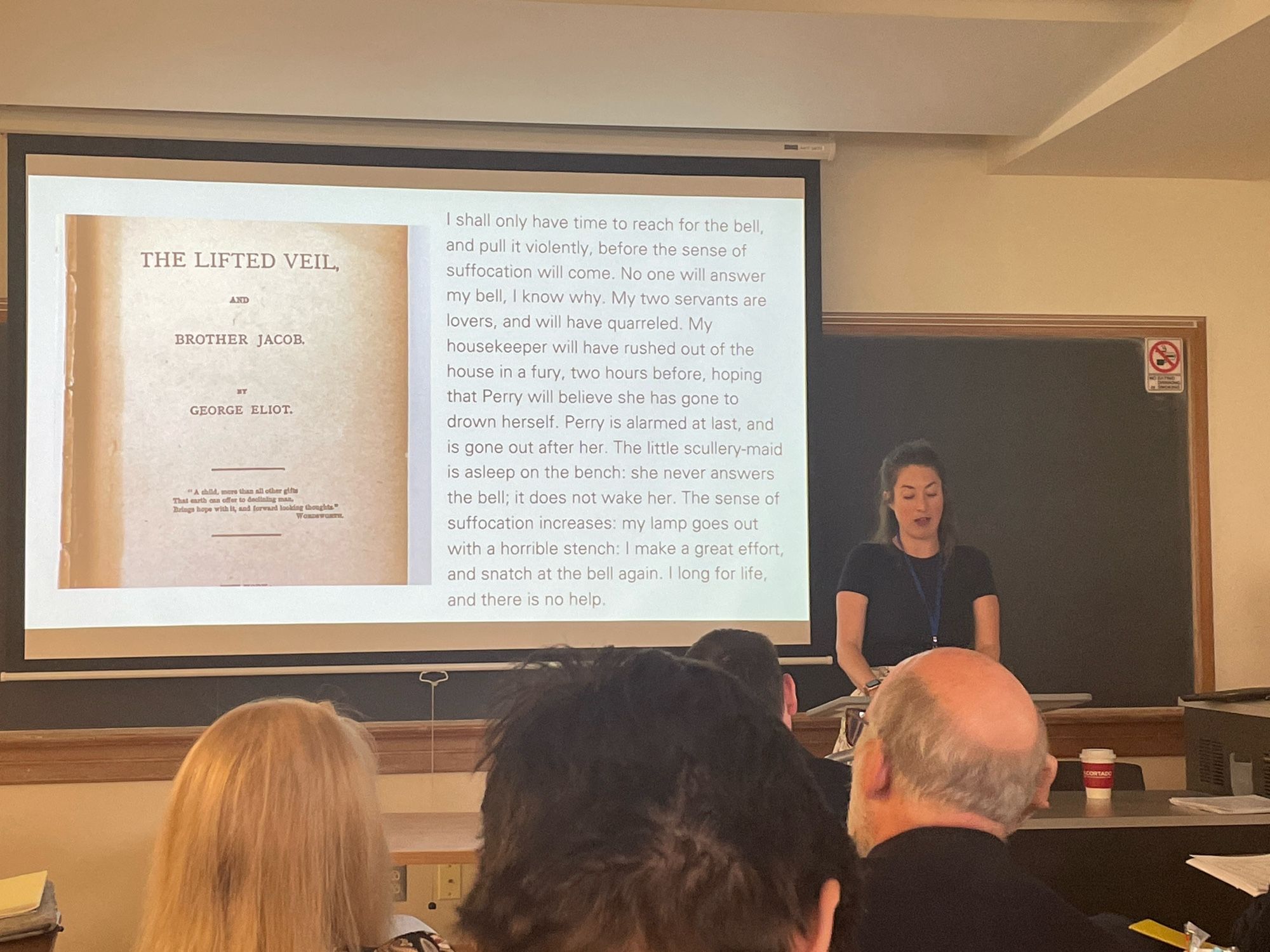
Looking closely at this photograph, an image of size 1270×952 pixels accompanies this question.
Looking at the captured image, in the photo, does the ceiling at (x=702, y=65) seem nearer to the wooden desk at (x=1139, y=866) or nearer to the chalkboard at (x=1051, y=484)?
the chalkboard at (x=1051, y=484)

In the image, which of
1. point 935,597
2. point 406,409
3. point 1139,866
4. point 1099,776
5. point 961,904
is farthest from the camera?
point 935,597

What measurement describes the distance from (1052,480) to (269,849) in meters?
3.33

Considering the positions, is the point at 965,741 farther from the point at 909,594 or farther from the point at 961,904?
the point at 909,594

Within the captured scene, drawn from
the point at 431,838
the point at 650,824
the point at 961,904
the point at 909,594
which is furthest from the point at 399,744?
the point at 650,824

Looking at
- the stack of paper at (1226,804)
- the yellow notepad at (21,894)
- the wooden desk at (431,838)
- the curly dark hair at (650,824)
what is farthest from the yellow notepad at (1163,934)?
the yellow notepad at (21,894)

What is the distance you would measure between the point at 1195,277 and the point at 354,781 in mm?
3785

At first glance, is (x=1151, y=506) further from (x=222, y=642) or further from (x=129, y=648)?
(x=129, y=648)

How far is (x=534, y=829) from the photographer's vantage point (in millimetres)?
585

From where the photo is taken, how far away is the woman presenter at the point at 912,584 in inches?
154

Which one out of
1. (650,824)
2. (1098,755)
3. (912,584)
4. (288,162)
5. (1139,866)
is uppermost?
(288,162)

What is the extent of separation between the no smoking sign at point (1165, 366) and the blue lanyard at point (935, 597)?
1017mm

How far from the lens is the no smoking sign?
4125 millimetres

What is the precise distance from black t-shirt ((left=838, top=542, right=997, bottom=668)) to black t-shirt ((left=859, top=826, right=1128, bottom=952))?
98.4 inches

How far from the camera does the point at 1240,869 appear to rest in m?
1.93
